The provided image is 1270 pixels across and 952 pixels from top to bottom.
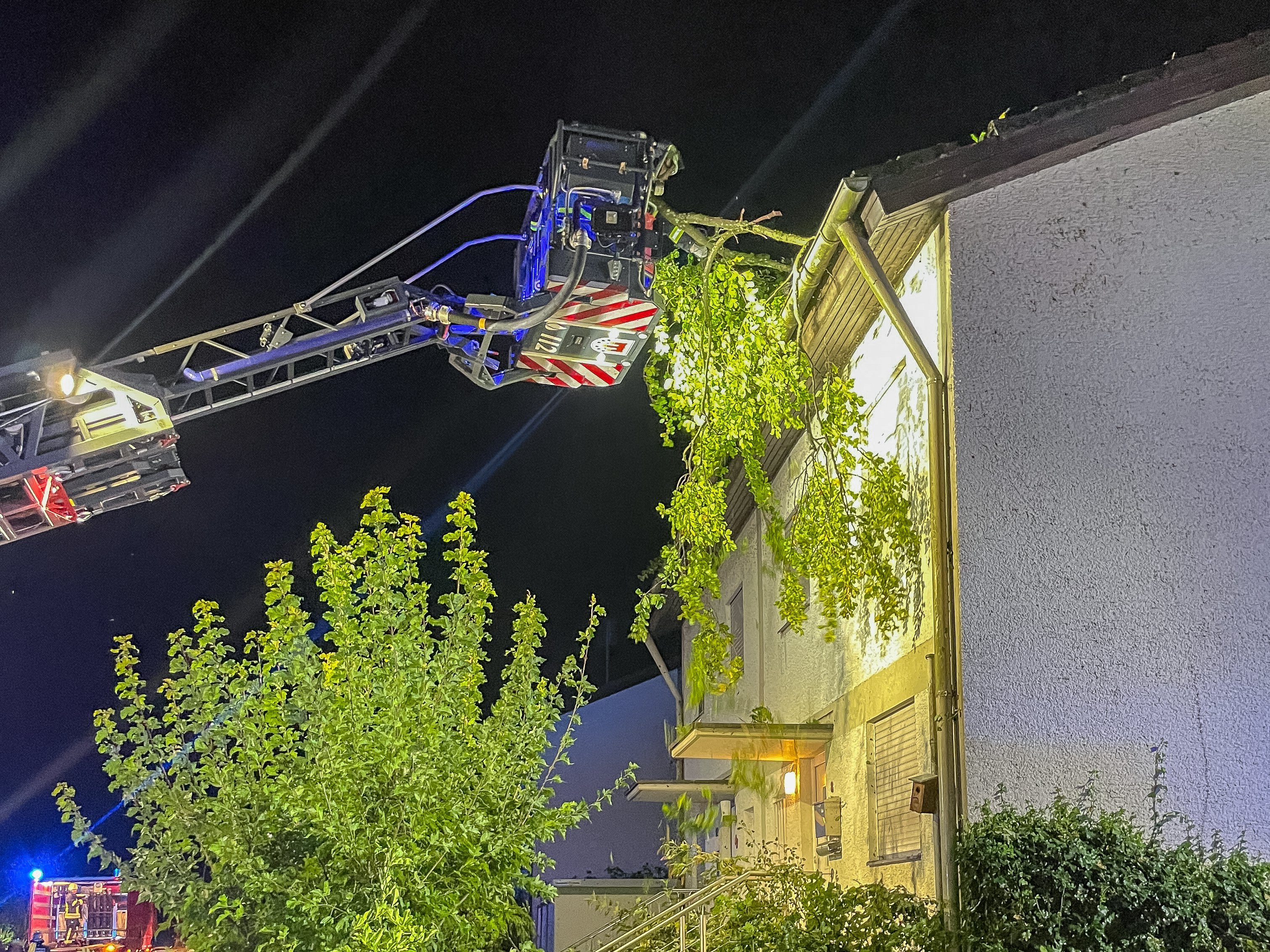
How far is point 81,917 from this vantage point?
2755cm

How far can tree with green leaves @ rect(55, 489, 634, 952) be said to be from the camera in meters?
6.92

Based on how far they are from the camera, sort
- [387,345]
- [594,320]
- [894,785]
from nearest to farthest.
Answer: [894,785] → [594,320] → [387,345]

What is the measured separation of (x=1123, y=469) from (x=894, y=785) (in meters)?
3.02

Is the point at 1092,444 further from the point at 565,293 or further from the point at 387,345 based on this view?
the point at 387,345

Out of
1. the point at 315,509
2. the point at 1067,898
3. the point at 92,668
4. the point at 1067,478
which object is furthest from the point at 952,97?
the point at 92,668

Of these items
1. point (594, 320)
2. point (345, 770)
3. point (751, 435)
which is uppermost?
point (594, 320)

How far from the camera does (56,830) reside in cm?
4097

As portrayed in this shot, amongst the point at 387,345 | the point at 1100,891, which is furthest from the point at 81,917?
the point at 1100,891

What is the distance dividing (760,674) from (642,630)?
4.62m

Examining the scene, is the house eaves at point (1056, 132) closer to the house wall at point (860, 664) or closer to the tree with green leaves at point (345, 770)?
the house wall at point (860, 664)

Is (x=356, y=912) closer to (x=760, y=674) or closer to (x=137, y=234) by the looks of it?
(x=760, y=674)

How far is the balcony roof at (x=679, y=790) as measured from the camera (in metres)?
17.7

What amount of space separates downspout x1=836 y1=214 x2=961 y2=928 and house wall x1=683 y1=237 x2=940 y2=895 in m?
0.30

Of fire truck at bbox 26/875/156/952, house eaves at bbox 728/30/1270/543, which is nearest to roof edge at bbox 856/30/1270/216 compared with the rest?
house eaves at bbox 728/30/1270/543
